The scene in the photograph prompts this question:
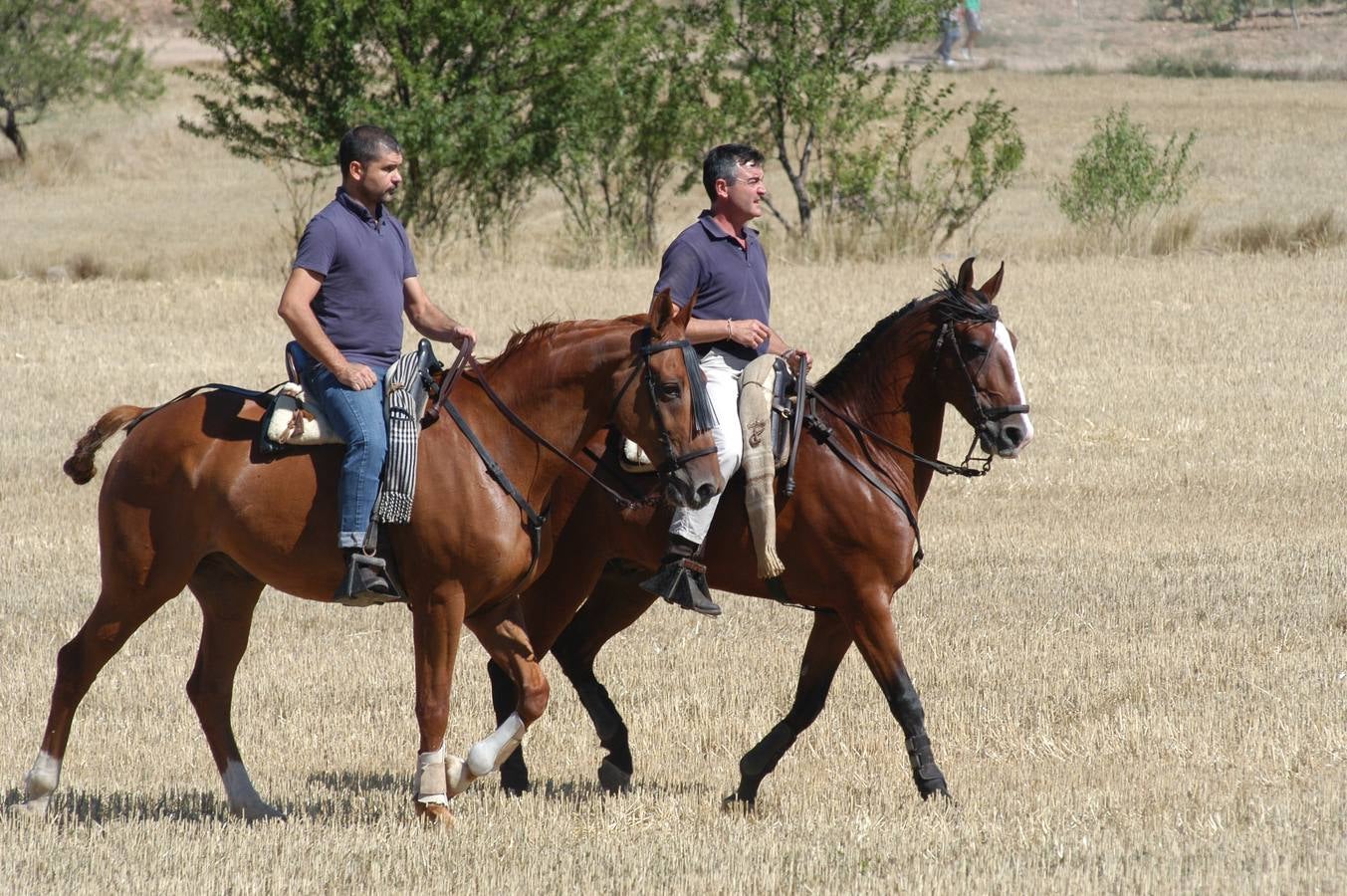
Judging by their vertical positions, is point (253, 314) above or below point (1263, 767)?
below

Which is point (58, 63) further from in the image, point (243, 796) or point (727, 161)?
point (243, 796)

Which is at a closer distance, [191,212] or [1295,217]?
[1295,217]

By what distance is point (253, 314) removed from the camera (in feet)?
75.0

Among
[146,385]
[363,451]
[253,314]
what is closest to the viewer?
[363,451]

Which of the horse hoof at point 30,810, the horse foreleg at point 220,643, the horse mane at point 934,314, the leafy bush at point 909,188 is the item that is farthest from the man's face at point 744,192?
the leafy bush at point 909,188

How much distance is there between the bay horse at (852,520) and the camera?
6891 mm

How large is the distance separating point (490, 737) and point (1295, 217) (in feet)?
86.8

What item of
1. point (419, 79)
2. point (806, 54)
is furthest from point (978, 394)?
point (806, 54)

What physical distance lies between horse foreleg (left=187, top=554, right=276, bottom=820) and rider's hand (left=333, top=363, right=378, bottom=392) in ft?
3.87

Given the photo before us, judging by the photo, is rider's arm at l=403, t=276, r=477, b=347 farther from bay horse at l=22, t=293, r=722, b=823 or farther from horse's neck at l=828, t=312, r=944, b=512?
horse's neck at l=828, t=312, r=944, b=512

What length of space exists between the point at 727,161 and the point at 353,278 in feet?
5.47

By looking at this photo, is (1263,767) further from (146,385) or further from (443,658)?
(146,385)

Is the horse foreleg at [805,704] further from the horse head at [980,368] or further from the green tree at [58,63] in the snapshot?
the green tree at [58,63]

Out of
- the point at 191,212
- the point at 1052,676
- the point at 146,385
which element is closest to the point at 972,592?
the point at 1052,676
